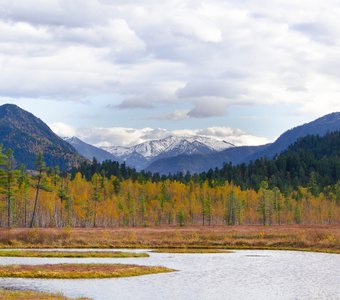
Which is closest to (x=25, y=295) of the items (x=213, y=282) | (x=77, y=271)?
(x=77, y=271)

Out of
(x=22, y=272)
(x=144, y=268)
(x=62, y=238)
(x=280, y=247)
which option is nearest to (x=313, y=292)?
(x=144, y=268)

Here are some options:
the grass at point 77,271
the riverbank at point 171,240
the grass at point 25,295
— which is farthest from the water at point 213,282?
the riverbank at point 171,240

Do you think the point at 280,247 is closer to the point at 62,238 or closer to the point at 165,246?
the point at 165,246

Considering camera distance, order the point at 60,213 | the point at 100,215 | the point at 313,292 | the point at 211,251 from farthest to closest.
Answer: the point at 100,215
the point at 60,213
the point at 211,251
the point at 313,292

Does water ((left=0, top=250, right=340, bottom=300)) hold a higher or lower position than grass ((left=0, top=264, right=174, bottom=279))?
lower

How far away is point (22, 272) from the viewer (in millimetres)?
52219

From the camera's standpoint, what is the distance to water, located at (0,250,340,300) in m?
42.2

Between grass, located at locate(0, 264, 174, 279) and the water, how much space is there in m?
1.89

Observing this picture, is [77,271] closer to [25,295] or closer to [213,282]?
[213,282]

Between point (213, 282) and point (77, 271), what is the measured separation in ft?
46.2

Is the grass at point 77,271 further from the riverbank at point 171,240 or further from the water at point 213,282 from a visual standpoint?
the riverbank at point 171,240

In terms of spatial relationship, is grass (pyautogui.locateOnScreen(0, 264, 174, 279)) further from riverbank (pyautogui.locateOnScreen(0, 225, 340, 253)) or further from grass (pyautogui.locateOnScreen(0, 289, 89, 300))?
riverbank (pyautogui.locateOnScreen(0, 225, 340, 253))

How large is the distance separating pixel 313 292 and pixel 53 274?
80.4 feet

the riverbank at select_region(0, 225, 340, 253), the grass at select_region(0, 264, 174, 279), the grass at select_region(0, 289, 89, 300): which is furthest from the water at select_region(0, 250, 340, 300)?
the riverbank at select_region(0, 225, 340, 253)
